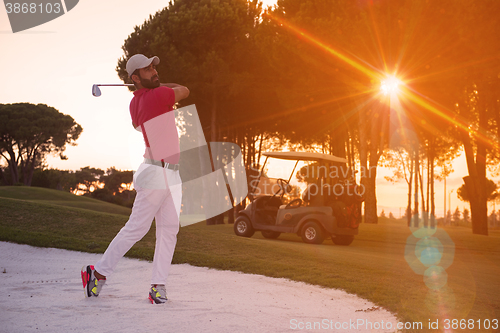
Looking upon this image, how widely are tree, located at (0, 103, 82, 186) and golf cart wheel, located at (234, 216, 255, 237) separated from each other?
33.3 meters

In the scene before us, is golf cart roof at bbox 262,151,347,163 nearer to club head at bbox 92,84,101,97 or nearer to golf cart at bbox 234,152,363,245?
golf cart at bbox 234,152,363,245

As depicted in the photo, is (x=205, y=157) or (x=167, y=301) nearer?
(x=167, y=301)

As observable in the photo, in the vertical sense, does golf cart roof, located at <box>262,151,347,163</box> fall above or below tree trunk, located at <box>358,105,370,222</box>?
below

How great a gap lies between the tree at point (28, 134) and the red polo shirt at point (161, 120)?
40810 millimetres

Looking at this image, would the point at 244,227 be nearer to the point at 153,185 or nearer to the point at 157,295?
the point at 157,295

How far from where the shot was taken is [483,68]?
457 inches

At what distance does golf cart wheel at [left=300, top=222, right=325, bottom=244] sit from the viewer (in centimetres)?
1152

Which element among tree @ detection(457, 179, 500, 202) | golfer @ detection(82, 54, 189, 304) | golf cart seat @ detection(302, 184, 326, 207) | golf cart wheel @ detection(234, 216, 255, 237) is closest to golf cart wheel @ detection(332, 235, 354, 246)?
golf cart seat @ detection(302, 184, 326, 207)

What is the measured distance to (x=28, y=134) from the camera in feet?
130

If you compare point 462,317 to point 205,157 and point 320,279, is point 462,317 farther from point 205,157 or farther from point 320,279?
point 205,157

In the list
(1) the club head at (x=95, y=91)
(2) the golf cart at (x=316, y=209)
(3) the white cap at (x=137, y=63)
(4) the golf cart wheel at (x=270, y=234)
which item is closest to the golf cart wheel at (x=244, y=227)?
(2) the golf cart at (x=316, y=209)

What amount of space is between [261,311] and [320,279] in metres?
1.81

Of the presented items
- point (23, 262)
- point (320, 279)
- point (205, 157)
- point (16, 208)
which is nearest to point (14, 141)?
point (205, 157)

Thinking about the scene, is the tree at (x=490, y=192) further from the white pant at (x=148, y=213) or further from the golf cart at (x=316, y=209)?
the white pant at (x=148, y=213)
